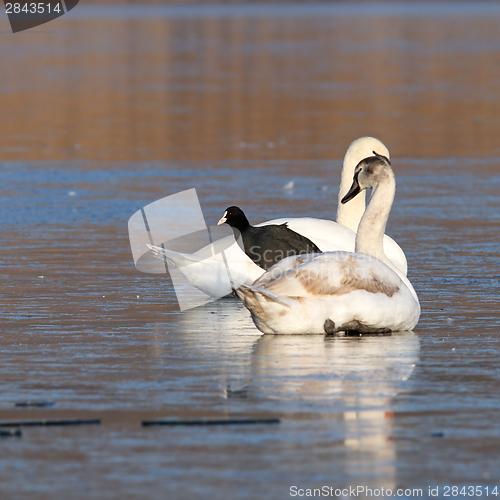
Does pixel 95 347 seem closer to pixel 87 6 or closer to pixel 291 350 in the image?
pixel 291 350

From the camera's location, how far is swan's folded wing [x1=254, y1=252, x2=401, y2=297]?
784 cm

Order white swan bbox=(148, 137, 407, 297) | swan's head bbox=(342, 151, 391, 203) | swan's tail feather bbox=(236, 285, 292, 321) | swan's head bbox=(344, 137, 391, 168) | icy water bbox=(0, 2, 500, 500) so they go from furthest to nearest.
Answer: swan's head bbox=(344, 137, 391, 168), white swan bbox=(148, 137, 407, 297), swan's head bbox=(342, 151, 391, 203), swan's tail feather bbox=(236, 285, 292, 321), icy water bbox=(0, 2, 500, 500)

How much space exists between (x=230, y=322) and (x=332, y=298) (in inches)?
41.7

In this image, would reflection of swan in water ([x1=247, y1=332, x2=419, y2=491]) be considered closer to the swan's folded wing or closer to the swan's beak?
the swan's folded wing

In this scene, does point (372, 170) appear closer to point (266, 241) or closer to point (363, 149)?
point (266, 241)

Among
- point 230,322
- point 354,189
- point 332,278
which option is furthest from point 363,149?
point 332,278

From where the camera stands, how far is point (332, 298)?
7891 millimetres

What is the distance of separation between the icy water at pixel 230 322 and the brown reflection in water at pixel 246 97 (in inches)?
5.7

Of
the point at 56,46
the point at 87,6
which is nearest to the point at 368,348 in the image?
the point at 56,46

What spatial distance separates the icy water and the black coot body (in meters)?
0.45

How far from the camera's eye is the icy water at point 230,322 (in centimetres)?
526

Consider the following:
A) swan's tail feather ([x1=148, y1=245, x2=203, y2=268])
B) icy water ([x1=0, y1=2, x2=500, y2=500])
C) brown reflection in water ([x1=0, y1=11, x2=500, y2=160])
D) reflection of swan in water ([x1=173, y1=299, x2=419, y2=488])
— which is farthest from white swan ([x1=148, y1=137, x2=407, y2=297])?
brown reflection in water ([x1=0, y1=11, x2=500, y2=160])

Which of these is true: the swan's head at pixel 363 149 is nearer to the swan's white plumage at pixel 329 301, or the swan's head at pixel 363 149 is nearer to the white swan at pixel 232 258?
the white swan at pixel 232 258

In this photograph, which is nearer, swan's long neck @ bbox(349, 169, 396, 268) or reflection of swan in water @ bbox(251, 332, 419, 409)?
reflection of swan in water @ bbox(251, 332, 419, 409)
